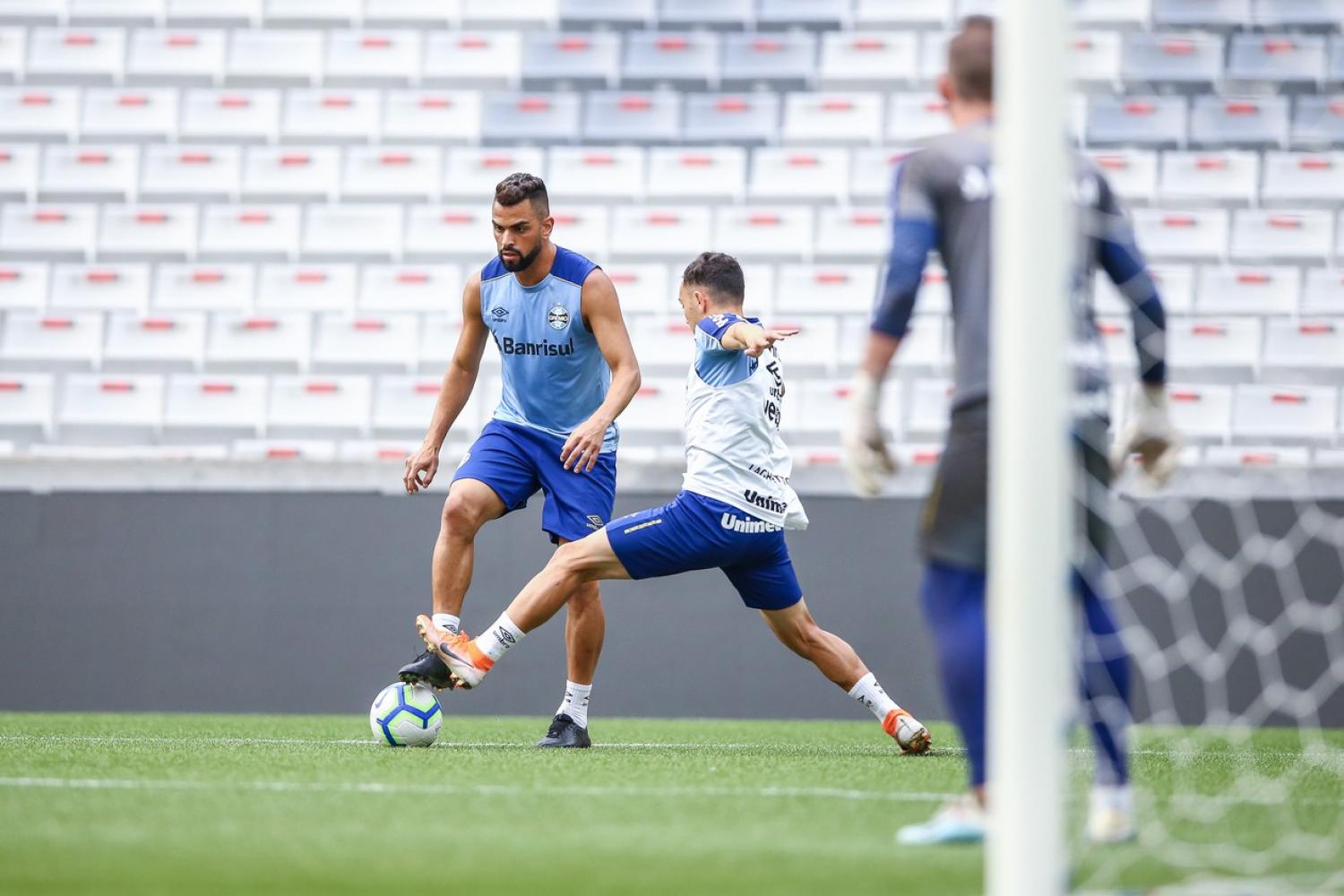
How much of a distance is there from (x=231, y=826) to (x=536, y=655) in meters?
5.06

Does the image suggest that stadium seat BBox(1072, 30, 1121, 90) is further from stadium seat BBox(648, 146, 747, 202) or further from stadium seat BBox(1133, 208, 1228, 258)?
stadium seat BBox(648, 146, 747, 202)

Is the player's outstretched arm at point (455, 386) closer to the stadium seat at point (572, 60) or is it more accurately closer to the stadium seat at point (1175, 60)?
the stadium seat at point (572, 60)

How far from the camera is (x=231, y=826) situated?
10.6 ft

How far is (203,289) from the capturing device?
11.0 m

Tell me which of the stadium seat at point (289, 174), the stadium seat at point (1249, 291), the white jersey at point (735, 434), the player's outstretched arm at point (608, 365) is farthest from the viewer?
the stadium seat at point (289, 174)

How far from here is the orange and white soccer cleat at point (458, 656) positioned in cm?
519

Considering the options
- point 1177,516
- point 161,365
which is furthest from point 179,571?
point 1177,516

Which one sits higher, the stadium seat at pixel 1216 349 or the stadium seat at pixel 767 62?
the stadium seat at pixel 767 62

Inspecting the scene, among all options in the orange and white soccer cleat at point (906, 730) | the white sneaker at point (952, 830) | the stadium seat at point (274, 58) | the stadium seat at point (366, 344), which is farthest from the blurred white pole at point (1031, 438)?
the stadium seat at point (274, 58)

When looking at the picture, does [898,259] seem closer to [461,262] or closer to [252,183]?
[461,262]

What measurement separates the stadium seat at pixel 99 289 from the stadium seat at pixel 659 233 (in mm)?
3388

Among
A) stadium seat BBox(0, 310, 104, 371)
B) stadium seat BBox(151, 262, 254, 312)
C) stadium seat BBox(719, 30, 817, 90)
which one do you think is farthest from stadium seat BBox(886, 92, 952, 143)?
stadium seat BBox(0, 310, 104, 371)

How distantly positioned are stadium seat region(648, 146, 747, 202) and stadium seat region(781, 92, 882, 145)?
0.53 metres

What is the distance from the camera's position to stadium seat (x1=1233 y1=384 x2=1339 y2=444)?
1002 centimetres
